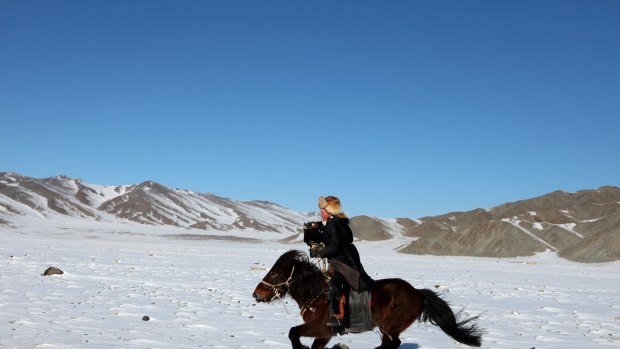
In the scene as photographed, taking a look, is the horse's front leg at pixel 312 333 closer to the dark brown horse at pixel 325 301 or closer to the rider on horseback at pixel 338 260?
the dark brown horse at pixel 325 301

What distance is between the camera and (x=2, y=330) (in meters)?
10.7

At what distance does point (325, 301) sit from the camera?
27.3 feet

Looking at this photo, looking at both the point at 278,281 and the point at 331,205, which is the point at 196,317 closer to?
the point at 278,281

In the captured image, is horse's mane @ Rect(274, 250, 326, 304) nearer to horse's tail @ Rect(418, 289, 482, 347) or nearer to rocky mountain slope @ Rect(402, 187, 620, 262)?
horse's tail @ Rect(418, 289, 482, 347)

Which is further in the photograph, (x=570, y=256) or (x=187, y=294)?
(x=570, y=256)

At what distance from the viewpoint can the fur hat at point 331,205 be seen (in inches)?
327

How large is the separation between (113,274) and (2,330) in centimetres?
1507

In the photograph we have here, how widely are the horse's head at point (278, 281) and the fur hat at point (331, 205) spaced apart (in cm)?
83

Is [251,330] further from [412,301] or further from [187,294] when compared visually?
[187,294]

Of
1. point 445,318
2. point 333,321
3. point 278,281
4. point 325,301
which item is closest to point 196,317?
point 278,281

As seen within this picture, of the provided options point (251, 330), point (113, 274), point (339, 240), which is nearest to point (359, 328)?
point (339, 240)

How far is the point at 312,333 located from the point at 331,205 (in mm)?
1799

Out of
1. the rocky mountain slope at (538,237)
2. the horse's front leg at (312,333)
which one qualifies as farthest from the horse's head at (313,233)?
the rocky mountain slope at (538,237)

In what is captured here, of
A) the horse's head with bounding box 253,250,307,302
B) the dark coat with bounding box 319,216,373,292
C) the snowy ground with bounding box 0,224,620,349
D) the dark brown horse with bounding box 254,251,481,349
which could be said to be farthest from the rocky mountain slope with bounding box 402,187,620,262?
the horse's head with bounding box 253,250,307,302
